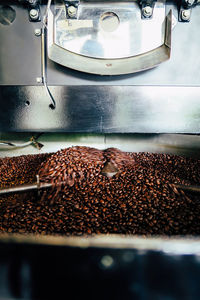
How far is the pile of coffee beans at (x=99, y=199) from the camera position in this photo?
2.73 ft

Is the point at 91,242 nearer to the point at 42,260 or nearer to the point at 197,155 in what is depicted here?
the point at 42,260

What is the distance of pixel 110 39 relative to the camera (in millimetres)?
1356

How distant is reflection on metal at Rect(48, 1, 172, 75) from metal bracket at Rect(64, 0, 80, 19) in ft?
0.10

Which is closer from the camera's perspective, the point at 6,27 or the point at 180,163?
the point at 6,27

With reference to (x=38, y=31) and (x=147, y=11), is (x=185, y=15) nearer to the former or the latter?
(x=147, y=11)

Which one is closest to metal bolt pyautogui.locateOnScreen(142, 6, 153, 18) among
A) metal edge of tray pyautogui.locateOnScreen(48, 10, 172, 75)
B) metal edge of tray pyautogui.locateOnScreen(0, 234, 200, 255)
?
metal edge of tray pyautogui.locateOnScreen(48, 10, 172, 75)

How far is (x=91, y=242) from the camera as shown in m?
0.53

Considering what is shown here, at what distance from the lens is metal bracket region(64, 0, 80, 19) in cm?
129

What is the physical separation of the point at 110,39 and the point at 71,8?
0.99 feet

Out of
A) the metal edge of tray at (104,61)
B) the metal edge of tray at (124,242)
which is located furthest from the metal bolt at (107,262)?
the metal edge of tray at (104,61)

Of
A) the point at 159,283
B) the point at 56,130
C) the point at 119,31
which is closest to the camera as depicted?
the point at 159,283

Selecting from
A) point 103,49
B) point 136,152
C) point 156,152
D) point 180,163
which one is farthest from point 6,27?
point 180,163

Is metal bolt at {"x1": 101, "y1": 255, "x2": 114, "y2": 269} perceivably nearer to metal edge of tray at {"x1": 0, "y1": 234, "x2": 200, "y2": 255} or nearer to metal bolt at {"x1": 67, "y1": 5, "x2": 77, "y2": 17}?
metal edge of tray at {"x1": 0, "y1": 234, "x2": 200, "y2": 255}

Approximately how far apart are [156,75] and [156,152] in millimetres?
614
